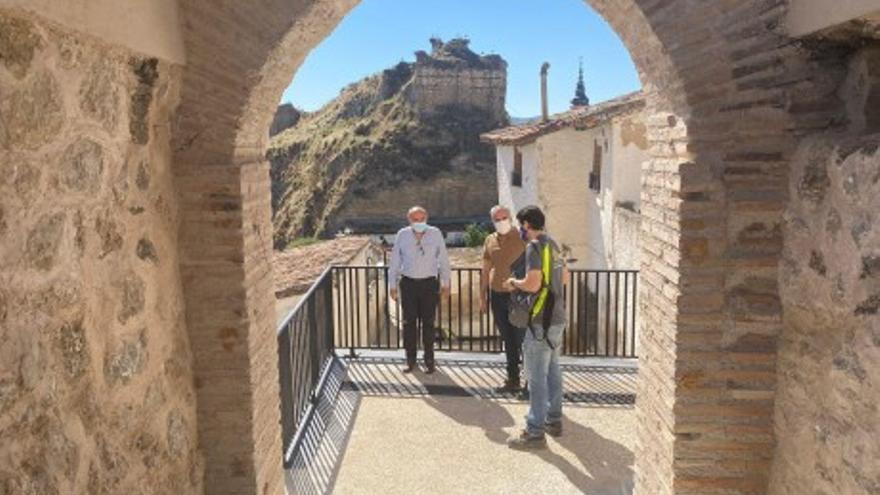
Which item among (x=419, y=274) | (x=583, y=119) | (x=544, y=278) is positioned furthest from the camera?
(x=583, y=119)

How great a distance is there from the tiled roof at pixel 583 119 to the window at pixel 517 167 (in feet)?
2.04

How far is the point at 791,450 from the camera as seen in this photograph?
9.36 ft

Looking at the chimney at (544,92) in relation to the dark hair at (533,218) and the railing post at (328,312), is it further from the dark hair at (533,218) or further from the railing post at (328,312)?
the dark hair at (533,218)

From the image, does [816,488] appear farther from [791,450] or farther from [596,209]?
[596,209]

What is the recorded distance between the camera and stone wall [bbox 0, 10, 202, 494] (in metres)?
1.93

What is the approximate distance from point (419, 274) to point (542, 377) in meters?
1.74

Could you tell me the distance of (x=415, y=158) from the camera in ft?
155

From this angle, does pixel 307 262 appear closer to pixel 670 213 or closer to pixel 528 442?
pixel 528 442

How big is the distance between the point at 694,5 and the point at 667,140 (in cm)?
66

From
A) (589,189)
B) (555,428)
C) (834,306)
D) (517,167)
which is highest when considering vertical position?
(517,167)

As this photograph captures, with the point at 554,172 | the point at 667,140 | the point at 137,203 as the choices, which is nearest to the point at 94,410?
the point at 137,203

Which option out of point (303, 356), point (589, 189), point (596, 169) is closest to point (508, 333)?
point (303, 356)

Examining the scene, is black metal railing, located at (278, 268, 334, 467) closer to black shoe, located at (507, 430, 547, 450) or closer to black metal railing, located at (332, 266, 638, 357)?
black metal railing, located at (332, 266, 638, 357)

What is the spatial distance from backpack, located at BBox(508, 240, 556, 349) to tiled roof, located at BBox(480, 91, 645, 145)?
8.78 meters
